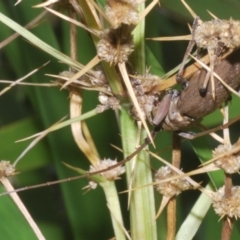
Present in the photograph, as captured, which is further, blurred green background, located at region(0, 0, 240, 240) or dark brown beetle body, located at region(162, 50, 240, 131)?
A: blurred green background, located at region(0, 0, 240, 240)

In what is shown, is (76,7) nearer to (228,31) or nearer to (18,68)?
(228,31)

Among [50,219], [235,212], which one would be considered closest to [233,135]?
[50,219]

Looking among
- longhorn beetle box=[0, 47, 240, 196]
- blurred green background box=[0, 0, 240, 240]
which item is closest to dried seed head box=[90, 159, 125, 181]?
longhorn beetle box=[0, 47, 240, 196]

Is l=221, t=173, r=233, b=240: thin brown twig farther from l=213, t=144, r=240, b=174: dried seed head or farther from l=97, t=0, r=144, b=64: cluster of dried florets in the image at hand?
l=97, t=0, r=144, b=64: cluster of dried florets

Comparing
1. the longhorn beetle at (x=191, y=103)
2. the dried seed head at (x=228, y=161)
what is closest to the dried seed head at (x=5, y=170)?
the longhorn beetle at (x=191, y=103)

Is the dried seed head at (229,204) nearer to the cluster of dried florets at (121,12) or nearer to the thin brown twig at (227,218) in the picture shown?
the thin brown twig at (227,218)

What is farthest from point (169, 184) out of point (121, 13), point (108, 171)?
point (121, 13)

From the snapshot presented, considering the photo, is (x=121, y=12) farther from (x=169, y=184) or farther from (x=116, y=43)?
(x=169, y=184)
